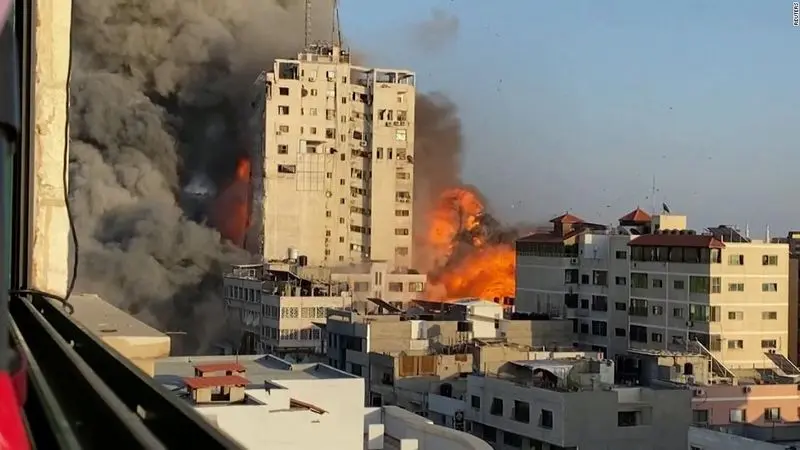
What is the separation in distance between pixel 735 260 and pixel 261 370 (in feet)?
32.6

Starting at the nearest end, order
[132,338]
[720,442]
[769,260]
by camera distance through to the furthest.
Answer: [132,338] → [720,442] → [769,260]

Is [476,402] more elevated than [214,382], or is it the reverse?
[214,382]

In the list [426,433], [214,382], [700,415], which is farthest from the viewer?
[700,415]

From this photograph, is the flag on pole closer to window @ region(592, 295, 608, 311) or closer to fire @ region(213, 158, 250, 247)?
window @ region(592, 295, 608, 311)

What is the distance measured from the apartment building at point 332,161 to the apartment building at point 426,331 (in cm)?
608

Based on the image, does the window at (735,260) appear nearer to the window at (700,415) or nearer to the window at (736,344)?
the window at (736,344)

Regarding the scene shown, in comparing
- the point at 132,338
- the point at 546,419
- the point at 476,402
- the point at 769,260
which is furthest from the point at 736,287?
the point at 132,338

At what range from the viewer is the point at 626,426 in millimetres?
9367

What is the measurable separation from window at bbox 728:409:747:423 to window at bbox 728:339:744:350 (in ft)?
13.6

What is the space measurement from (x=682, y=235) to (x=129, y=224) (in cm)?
1072

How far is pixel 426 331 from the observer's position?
1370 centimetres

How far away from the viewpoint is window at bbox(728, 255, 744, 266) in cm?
1498

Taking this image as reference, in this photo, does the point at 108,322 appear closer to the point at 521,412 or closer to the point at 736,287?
the point at 521,412

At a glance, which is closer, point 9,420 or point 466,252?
point 9,420
